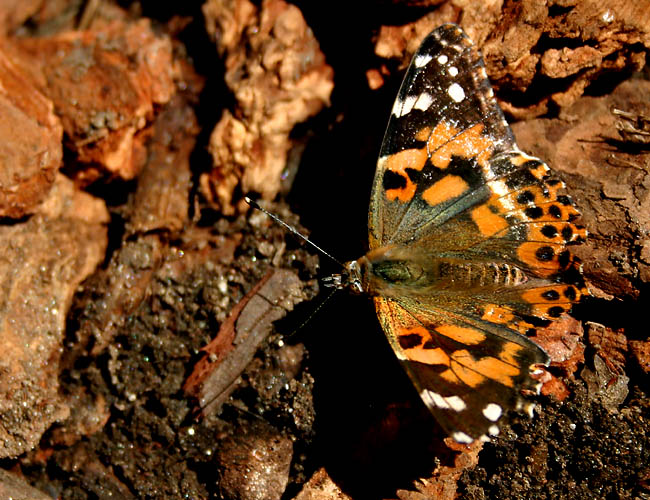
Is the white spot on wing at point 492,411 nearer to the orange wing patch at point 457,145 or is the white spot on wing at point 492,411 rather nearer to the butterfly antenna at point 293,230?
the butterfly antenna at point 293,230

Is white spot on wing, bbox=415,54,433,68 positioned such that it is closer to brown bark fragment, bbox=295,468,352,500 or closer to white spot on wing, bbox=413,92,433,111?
white spot on wing, bbox=413,92,433,111

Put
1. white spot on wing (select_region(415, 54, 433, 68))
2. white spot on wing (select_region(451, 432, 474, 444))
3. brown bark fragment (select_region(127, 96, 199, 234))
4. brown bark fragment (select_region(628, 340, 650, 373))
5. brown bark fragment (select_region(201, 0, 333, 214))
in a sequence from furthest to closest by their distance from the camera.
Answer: brown bark fragment (select_region(127, 96, 199, 234)) → brown bark fragment (select_region(201, 0, 333, 214)) → white spot on wing (select_region(415, 54, 433, 68)) → brown bark fragment (select_region(628, 340, 650, 373)) → white spot on wing (select_region(451, 432, 474, 444))

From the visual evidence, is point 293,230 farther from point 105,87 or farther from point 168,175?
point 105,87

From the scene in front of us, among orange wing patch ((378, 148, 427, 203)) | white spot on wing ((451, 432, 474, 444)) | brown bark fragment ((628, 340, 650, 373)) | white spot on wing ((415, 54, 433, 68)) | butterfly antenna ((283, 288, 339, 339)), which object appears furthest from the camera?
butterfly antenna ((283, 288, 339, 339))

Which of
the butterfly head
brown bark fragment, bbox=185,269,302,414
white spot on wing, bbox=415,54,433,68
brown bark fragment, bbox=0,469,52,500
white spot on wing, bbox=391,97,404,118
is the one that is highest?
white spot on wing, bbox=415,54,433,68

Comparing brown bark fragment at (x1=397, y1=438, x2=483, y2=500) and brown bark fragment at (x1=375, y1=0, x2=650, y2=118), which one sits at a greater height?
brown bark fragment at (x1=375, y1=0, x2=650, y2=118)

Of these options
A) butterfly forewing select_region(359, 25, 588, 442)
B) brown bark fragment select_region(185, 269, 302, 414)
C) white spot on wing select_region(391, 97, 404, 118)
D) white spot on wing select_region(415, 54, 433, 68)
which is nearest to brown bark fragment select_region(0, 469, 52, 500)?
brown bark fragment select_region(185, 269, 302, 414)

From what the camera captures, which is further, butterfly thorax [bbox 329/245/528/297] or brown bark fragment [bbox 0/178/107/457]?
brown bark fragment [bbox 0/178/107/457]

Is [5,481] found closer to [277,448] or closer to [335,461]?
[277,448]
